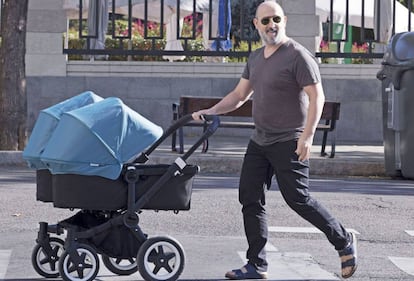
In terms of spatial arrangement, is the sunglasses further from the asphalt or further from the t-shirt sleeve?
the asphalt

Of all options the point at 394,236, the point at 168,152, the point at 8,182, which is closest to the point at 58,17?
the point at 168,152

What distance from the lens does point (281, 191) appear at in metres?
7.52

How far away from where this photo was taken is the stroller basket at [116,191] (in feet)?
23.7

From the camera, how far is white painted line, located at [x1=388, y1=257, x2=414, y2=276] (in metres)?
8.28

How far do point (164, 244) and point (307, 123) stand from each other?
1.14m

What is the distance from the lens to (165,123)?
20.1 m

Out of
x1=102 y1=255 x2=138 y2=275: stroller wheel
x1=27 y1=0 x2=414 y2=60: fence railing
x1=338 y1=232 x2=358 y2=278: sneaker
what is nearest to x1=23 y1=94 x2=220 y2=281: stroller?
x1=102 y1=255 x2=138 y2=275: stroller wheel

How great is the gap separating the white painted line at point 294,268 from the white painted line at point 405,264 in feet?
1.97

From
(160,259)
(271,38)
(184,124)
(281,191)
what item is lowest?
(160,259)

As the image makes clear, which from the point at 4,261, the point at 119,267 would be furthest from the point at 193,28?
the point at 119,267

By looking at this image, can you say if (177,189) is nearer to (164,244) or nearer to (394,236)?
(164,244)

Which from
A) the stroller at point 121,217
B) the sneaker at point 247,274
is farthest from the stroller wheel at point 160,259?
the sneaker at point 247,274

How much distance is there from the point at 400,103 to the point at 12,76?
5028 millimetres

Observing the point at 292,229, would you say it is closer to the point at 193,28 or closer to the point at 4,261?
the point at 4,261
